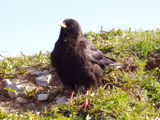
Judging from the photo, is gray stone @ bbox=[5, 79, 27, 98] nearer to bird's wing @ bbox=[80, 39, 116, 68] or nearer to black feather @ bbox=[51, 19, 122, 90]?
black feather @ bbox=[51, 19, 122, 90]

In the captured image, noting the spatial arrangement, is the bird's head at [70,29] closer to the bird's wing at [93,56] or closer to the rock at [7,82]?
the bird's wing at [93,56]

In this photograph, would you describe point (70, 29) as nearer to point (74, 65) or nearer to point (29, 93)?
point (74, 65)

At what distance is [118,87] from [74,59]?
1.12m

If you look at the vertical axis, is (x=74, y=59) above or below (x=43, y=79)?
above

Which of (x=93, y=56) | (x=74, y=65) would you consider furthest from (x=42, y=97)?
(x=93, y=56)

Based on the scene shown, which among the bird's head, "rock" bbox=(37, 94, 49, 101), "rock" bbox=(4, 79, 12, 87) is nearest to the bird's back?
the bird's head

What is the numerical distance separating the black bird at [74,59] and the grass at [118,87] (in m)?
0.26

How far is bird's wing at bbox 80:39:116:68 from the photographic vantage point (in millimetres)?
3877

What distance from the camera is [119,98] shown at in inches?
134

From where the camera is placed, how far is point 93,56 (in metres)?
4.01

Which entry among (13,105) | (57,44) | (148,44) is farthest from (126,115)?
(148,44)

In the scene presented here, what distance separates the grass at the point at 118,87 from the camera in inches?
130

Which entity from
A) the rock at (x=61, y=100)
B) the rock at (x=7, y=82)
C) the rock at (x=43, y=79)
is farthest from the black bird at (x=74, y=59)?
the rock at (x=7, y=82)

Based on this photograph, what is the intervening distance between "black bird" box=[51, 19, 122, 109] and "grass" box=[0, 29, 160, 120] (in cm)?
26
